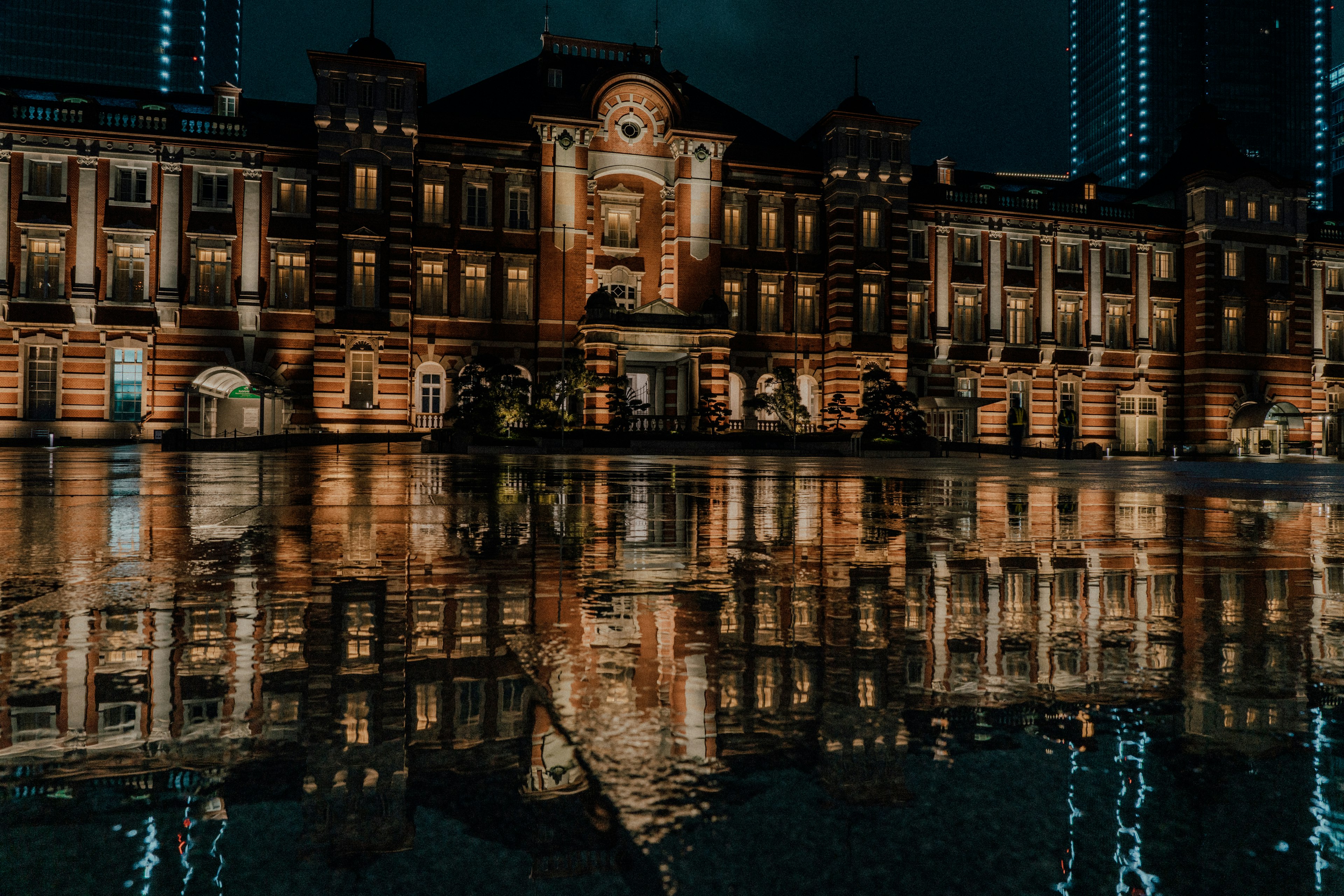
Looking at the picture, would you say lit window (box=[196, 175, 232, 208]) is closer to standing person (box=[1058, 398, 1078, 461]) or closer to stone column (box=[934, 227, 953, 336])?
stone column (box=[934, 227, 953, 336])

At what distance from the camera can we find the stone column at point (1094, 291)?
144 ft

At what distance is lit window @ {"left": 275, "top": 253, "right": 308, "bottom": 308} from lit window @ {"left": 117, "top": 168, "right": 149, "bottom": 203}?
5092 mm

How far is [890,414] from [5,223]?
33.3m

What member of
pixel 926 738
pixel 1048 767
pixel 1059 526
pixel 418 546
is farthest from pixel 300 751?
pixel 1059 526

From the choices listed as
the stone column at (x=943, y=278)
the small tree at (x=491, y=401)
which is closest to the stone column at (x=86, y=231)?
the small tree at (x=491, y=401)

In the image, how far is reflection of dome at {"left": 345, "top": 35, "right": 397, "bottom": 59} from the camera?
114 ft

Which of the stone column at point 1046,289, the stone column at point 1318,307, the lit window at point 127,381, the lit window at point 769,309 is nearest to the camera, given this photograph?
the lit window at point 127,381

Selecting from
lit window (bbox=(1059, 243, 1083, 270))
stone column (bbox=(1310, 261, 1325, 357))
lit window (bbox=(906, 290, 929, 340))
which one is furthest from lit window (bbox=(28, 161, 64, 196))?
stone column (bbox=(1310, 261, 1325, 357))

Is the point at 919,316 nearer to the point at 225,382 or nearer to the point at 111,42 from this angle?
the point at 225,382

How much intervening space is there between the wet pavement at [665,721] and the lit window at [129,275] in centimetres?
3504

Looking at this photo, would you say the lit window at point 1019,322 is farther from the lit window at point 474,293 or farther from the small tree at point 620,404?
the lit window at point 474,293

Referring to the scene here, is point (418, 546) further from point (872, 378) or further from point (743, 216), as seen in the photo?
point (743, 216)

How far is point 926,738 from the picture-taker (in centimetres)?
153

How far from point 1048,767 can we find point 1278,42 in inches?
6336
